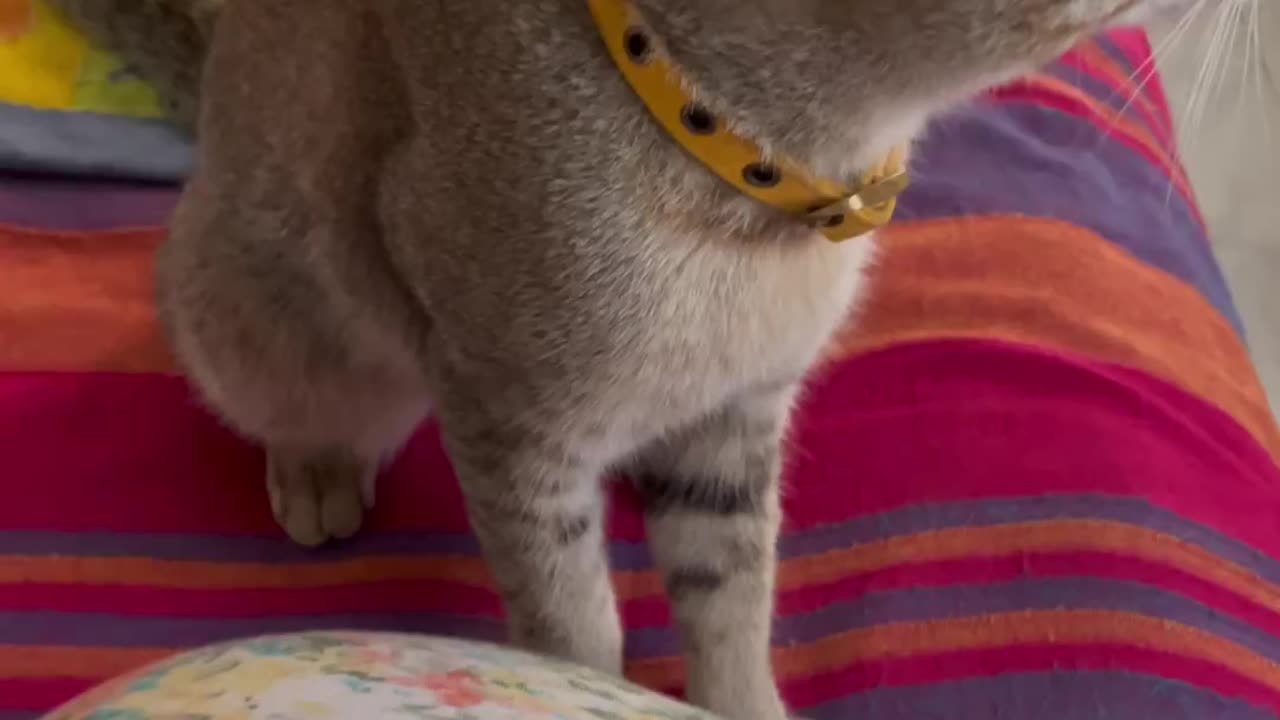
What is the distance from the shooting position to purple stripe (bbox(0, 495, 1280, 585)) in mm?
975

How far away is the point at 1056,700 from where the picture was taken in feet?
2.94

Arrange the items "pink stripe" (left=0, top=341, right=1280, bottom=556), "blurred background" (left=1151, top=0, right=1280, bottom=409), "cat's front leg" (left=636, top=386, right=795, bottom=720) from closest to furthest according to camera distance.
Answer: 1. "cat's front leg" (left=636, top=386, right=795, bottom=720)
2. "pink stripe" (left=0, top=341, right=1280, bottom=556)
3. "blurred background" (left=1151, top=0, right=1280, bottom=409)

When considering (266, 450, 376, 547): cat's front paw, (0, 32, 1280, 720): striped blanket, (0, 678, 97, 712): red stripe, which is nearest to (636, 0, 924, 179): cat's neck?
(0, 32, 1280, 720): striped blanket

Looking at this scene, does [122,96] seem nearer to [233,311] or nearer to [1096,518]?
[233,311]

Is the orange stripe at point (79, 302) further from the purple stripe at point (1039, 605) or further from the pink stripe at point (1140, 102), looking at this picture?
the pink stripe at point (1140, 102)

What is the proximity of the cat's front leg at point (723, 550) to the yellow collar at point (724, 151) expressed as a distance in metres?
0.22

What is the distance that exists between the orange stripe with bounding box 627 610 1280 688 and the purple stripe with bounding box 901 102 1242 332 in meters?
0.36

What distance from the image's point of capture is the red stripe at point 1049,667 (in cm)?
91

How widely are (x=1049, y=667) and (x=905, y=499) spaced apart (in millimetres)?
155

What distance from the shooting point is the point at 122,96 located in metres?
1.20

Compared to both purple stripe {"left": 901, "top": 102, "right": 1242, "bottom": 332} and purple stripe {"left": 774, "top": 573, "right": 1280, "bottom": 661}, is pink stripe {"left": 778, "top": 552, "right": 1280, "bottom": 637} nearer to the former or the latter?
purple stripe {"left": 774, "top": 573, "right": 1280, "bottom": 661}

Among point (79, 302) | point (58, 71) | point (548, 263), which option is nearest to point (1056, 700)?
point (548, 263)

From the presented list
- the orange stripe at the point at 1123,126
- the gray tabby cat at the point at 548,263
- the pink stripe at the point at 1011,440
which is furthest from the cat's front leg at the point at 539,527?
the orange stripe at the point at 1123,126

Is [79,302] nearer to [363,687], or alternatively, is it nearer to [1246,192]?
[363,687]
